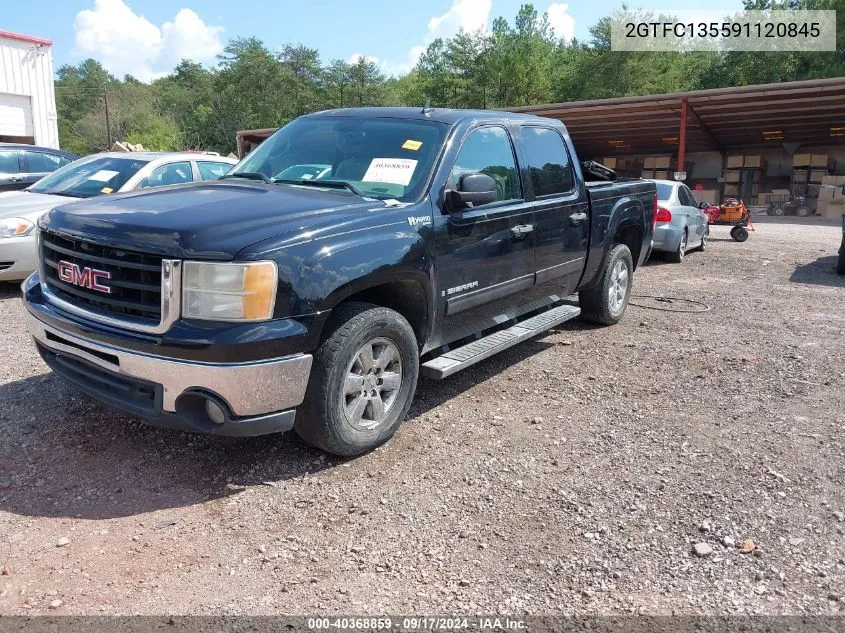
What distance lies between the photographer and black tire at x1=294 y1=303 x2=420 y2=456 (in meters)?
3.47

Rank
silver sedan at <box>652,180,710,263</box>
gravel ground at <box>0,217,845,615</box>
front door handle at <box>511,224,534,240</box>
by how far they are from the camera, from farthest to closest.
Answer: silver sedan at <box>652,180,710,263</box> < front door handle at <box>511,224,534,240</box> < gravel ground at <box>0,217,845,615</box>

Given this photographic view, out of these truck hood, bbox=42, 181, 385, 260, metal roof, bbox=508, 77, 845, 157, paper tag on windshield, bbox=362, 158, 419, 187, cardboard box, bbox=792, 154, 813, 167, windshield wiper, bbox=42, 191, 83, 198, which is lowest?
windshield wiper, bbox=42, 191, 83, 198

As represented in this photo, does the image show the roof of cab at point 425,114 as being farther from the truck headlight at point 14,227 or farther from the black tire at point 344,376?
the truck headlight at point 14,227

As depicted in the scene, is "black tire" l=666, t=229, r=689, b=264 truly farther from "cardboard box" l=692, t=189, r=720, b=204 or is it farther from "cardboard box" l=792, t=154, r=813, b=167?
"cardboard box" l=792, t=154, r=813, b=167

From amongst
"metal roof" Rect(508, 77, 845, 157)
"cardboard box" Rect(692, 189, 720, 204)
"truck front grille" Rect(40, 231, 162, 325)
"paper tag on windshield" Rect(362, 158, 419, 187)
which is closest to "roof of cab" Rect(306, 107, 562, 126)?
"paper tag on windshield" Rect(362, 158, 419, 187)

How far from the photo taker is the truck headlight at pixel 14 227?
24.0 feet

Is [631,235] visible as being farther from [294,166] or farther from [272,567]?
[272,567]

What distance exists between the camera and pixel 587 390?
5133 millimetres

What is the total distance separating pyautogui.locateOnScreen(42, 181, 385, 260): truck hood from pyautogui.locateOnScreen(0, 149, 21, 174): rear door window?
8.14 m

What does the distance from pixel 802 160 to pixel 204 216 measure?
110ft

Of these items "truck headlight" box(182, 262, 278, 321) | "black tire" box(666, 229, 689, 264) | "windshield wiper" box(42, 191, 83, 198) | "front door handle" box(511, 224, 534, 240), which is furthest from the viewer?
"black tire" box(666, 229, 689, 264)

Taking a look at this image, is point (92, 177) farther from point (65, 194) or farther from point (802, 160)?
point (802, 160)

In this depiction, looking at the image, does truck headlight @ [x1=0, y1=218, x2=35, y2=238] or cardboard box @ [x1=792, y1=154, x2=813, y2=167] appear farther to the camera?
cardboard box @ [x1=792, y1=154, x2=813, y2=167]

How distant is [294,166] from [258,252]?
5.36 feet
